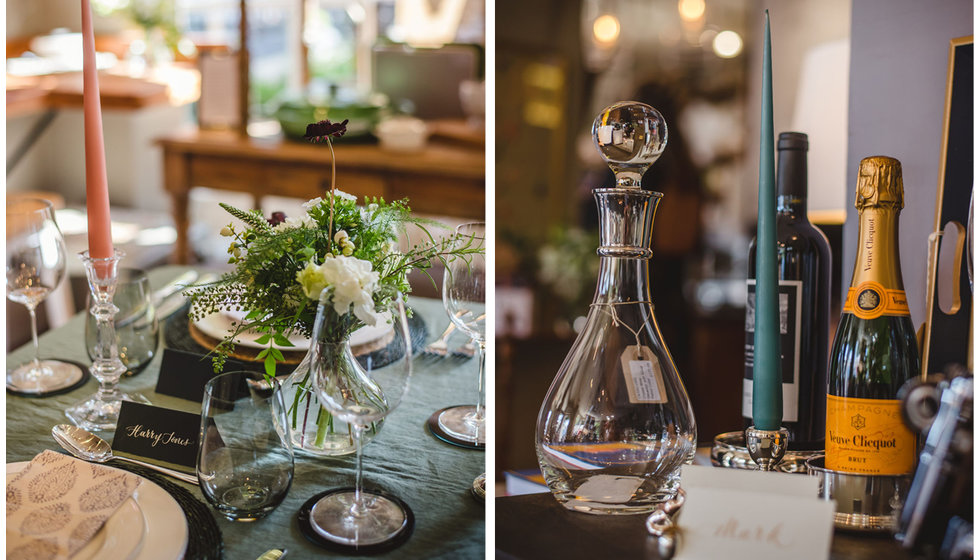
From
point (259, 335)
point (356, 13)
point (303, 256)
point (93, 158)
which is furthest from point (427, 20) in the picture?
point (303, 256)

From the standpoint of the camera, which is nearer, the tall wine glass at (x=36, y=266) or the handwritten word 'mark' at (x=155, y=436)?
the handwritten word 'mark' at (x=155, y=436)

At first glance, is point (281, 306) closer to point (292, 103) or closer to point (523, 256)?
point (523, 256)

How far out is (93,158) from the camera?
32.9 inches

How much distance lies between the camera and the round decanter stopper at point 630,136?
25.2 inches

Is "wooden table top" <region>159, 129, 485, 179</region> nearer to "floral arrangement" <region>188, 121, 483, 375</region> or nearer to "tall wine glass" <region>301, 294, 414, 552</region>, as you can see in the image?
"floral arrangement" <region>188, 121, 483, 375</region>

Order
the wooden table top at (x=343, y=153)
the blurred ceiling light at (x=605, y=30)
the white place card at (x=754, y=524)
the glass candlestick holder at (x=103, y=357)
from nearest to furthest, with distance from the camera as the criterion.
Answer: the white place card at (x=754, y=524) → the glass candlestick holder at (x=103, y=357) → the wooden table top at (x=343, y=153) → the blurred ceiling light at (x=605, y=30)

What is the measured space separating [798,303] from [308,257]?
473mm

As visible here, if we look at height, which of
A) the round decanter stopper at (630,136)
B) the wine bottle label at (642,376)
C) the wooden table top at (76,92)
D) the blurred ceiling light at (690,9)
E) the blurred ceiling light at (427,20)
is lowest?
the wine bottle label at (642,376)

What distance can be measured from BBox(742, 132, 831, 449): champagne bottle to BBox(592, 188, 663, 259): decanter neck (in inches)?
6.3

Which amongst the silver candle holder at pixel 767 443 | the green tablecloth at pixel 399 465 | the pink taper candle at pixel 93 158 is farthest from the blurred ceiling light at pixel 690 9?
the silver candle holder at pixel 767 443

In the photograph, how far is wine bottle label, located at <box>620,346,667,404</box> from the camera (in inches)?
26.0

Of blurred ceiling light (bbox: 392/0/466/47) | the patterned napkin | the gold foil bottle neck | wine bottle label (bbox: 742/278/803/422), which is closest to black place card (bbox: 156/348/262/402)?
the patterned napkin

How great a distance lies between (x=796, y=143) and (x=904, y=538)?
1.23 feet

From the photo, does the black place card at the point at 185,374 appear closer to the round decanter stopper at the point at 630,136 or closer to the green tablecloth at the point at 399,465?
the green tablecloth at the point at 399,465
